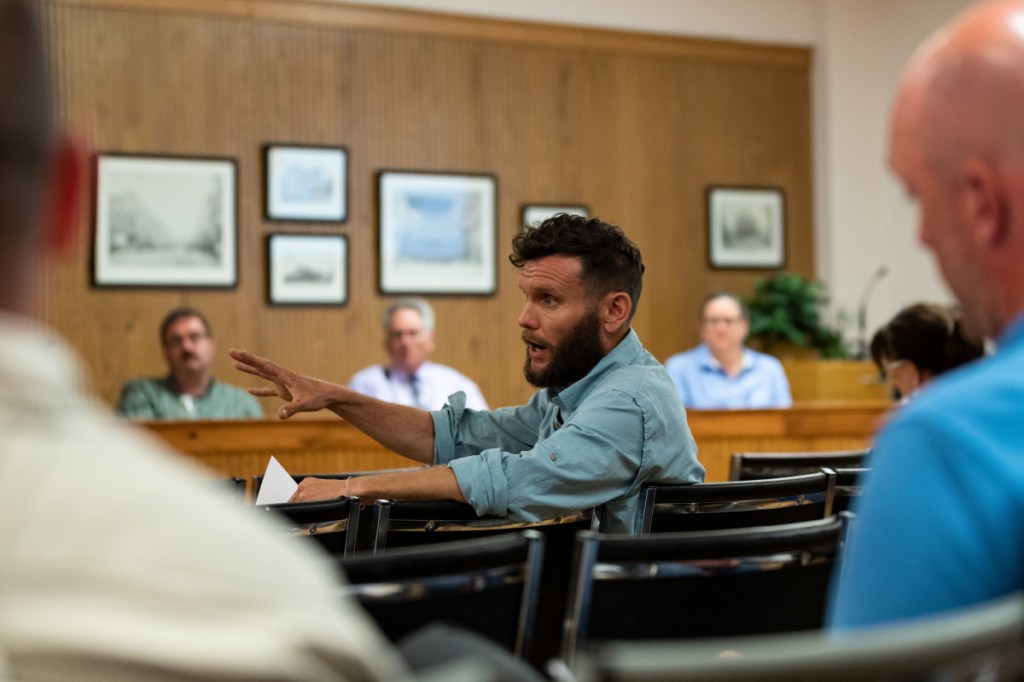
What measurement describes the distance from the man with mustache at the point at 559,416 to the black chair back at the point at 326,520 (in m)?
0.29

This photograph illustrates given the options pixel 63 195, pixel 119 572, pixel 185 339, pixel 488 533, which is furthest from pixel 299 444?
pixel 119 572

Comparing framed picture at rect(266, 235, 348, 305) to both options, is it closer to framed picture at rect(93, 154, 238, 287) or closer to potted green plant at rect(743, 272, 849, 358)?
framed picture at rect(93, 154, 238, 287)

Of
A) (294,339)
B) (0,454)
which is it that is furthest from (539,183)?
(0,454)

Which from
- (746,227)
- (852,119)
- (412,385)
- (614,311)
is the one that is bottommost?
(412,385)

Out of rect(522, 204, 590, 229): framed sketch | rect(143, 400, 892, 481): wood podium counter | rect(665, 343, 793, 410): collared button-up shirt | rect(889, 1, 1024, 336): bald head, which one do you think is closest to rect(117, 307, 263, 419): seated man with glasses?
rect(143, 400, 892, 481): wood podium counter

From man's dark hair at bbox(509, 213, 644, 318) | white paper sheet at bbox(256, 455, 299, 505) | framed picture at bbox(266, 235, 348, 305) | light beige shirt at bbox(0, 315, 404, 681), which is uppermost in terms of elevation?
framed picture at bbox(266, 235, 348, 305)

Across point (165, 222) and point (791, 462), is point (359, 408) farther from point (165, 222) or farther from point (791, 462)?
point (165, 222)

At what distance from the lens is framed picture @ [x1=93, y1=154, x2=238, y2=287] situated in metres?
6.99

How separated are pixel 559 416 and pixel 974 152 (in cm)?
194

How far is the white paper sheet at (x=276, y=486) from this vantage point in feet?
8.16

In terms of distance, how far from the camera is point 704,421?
5496 mm

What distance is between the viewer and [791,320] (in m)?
8.06

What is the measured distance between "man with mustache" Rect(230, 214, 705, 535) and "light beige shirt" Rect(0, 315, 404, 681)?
5.85 ft

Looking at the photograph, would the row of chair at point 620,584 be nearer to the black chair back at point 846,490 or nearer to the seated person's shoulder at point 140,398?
the black chair back at point 846,490
